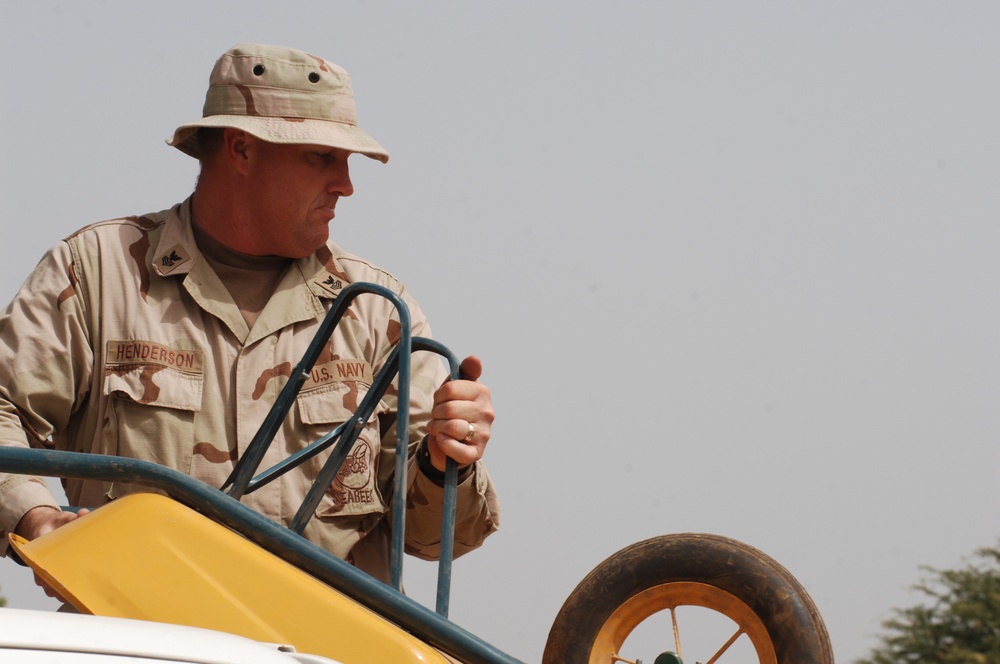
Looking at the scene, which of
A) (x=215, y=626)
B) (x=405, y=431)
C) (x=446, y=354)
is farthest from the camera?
(x=446, y=354)

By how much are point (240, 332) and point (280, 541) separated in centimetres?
126

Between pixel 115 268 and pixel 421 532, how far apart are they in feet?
3.21

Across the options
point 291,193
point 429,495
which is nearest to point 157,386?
point 291,193

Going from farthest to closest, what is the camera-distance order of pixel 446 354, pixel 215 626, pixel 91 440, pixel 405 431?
pixel 91 440
pixel 446 354
pixel 405 431
pixel 215 626

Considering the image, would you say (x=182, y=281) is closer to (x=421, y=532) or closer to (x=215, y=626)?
(x=421, y=532)

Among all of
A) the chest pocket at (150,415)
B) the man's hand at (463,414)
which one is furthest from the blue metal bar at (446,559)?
the chest pocket at (150,415)

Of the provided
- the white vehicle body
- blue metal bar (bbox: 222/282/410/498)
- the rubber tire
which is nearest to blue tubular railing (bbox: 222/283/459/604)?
blue metal bar (bbox: 222/282/410/498)

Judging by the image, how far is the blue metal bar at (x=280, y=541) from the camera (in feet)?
6.12

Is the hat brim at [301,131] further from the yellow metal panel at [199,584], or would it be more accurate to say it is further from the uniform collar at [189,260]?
the yellow metal panel at [199,584]

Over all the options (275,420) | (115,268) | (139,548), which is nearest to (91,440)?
(115,268)

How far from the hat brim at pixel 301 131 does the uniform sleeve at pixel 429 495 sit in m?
0.42

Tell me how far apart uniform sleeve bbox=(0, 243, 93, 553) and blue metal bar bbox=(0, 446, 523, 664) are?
101 centimetres

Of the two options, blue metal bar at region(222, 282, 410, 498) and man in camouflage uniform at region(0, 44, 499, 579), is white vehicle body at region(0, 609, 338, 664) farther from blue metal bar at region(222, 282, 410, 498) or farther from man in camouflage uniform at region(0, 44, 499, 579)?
man in camouflage uniform at region(0, 44, 499, 579)

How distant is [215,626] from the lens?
1771mm
